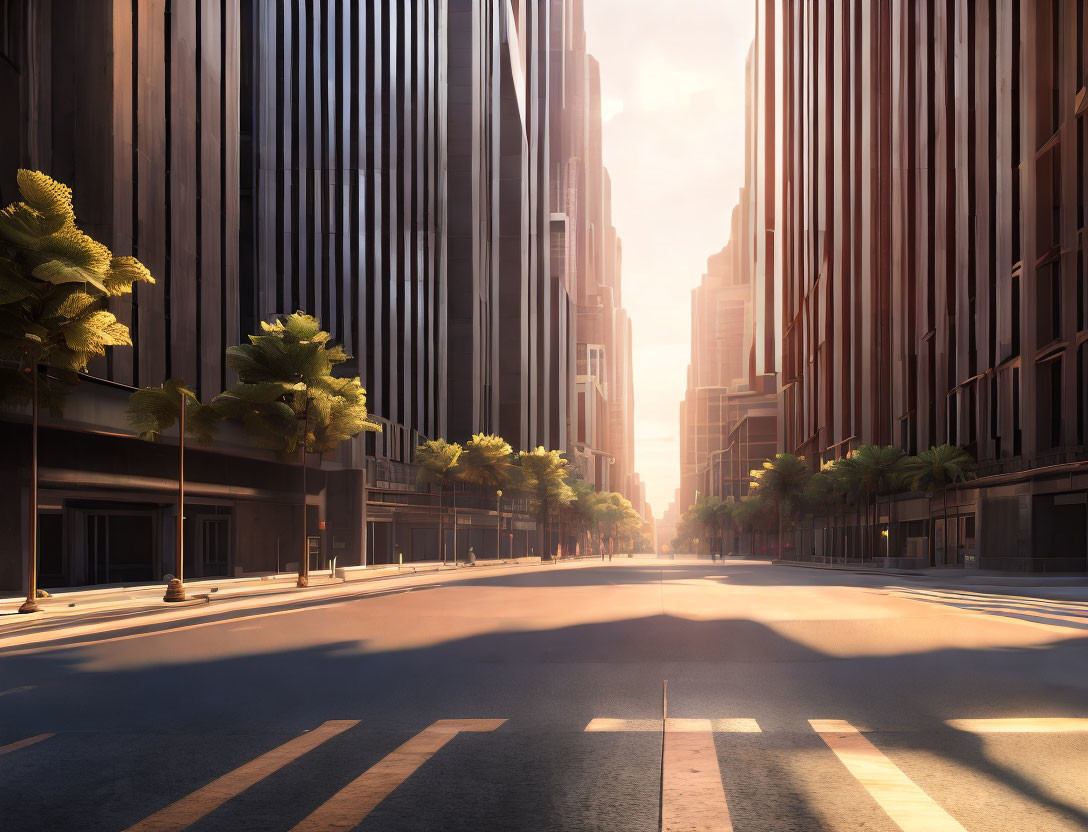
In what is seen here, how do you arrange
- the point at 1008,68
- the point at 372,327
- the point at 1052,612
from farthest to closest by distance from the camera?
the point at 372,327 → the point at 1008,68 → the point at 1052,612

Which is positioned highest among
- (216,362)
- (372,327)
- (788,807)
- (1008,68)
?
(1008,68)

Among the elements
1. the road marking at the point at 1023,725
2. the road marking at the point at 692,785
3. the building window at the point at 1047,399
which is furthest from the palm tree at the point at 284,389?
the road marking at the point at 1023,725

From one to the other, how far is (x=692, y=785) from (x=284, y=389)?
37010 mm

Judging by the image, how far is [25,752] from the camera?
28.4ft

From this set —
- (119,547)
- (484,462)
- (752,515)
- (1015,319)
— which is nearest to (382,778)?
(119,547)

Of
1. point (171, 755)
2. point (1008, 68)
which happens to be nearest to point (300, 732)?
point (171, 755)

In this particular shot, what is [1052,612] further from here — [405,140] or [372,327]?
[405,140]

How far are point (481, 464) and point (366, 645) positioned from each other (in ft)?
235

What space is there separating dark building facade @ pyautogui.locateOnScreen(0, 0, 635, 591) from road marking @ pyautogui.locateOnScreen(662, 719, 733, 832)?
30534 millimetres

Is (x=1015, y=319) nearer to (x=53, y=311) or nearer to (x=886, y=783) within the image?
(x=53, y=311)

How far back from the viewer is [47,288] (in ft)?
87.7

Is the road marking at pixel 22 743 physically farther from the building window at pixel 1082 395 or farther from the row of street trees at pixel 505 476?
the row of street trees at pixel 505 476

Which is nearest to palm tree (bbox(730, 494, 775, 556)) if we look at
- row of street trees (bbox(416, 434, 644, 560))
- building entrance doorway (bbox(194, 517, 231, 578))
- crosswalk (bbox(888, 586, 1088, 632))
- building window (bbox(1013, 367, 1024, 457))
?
row of street trees (bbox(416, 434, 644, 560))

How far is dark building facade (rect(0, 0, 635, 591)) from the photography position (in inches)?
1507
